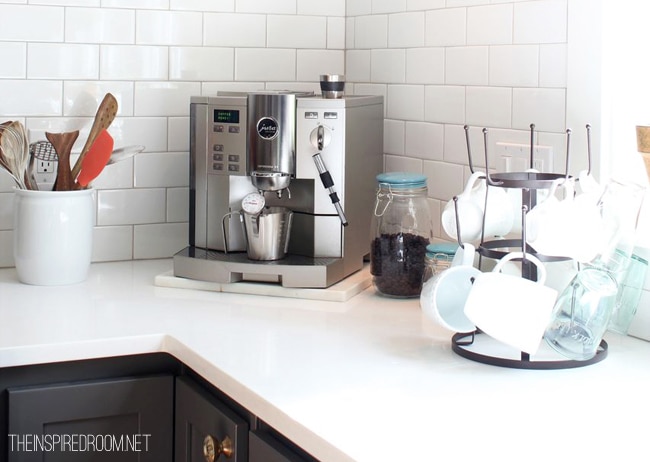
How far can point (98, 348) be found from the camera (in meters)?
1.57

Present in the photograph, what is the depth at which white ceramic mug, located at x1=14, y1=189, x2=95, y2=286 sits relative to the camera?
193cm

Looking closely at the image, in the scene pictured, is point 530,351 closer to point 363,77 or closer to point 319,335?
point 319,335

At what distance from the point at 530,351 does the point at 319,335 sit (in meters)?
0.40

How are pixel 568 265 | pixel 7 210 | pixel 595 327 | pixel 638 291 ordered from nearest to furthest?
pixel 595 327
pixel 638 291
pixel 568 265
pixel 7 210

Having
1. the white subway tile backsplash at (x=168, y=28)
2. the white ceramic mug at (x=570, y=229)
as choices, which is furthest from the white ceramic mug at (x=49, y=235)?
the white ceramic mug at (x=570, y=229)

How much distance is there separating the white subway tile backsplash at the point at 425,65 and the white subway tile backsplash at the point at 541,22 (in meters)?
0.26

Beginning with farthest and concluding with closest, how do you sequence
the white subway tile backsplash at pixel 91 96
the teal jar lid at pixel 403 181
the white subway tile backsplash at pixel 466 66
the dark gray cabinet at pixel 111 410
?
the white subway tile backsplash at pixel 91 96, the white subway tile backsplash at pixel 466 66, the teal jar lid at pixel 403 181, the dark gray cabinet at pixel 111 410

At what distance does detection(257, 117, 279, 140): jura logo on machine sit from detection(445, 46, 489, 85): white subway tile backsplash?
1.36 feet

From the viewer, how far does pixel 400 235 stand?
1.86m

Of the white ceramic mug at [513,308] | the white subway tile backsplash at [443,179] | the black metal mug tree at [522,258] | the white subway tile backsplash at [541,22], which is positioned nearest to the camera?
the white ceramic mug at [513,308]

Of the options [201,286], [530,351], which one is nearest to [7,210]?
[201,286]

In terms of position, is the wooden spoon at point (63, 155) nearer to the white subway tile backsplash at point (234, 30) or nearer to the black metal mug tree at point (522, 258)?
the white subway tile backsplash at point (234, 30)

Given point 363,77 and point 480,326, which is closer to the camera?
point 480,326

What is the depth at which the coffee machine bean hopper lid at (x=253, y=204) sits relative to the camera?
190 centimetres
